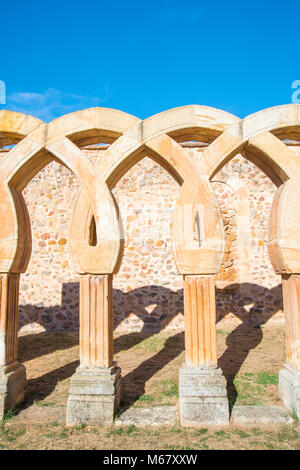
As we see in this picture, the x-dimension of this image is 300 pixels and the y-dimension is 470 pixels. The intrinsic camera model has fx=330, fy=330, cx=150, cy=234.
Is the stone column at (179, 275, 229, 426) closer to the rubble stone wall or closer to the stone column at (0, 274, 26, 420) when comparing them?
the stone column at (0, 274, 26, 420)

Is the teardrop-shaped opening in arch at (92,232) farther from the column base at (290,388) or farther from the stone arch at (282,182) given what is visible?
the column base at (290,388)

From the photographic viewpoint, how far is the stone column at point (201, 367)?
357 centimetres

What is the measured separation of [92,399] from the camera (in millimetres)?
3680

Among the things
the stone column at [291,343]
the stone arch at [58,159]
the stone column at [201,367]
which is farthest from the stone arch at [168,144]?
the stone column at [291,343]

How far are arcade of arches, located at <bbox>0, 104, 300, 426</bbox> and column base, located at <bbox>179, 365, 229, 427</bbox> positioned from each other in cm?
1

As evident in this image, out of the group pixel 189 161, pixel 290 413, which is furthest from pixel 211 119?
pixel 290 413

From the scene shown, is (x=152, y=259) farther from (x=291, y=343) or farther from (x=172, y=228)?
(x=291, y=343)

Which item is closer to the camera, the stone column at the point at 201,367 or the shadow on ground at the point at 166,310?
the stone column at the point at 201,367

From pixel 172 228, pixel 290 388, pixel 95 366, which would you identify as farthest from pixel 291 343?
pixel 95 366

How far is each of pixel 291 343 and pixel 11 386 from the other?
344cm

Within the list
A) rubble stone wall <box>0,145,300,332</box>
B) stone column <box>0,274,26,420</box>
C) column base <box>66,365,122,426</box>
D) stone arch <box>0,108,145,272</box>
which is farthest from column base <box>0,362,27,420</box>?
rubble stone wall <box>0,145,300,332</box>

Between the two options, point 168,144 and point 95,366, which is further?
point 168,144

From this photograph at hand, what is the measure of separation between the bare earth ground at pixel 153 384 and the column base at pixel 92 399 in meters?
0.12

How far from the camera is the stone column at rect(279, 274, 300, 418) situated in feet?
12.5
